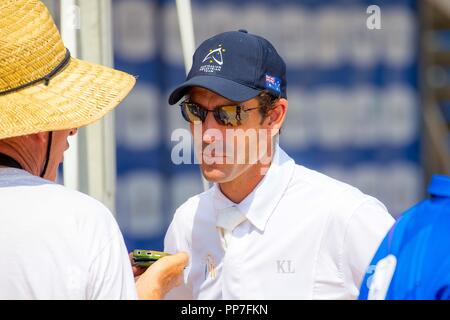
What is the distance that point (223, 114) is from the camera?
2.20m

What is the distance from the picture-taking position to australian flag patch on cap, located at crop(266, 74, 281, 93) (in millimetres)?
2232

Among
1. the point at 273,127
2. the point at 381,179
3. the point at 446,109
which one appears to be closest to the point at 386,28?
the point at 381,179

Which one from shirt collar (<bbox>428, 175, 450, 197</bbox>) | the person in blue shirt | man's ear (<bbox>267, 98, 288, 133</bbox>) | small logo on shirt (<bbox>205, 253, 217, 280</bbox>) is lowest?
small logo on shirt (<bbox>205, 253, 217, 280</bbox>)

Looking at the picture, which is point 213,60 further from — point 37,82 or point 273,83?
point 37,82

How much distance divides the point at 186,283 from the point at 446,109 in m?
4.48

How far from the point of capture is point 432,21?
18.9 feet

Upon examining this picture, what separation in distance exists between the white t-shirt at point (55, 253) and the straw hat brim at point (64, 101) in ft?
0.60

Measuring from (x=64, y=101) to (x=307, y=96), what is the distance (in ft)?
9.95

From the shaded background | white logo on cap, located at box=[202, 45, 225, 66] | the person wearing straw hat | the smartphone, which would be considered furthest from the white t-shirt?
the shaded background

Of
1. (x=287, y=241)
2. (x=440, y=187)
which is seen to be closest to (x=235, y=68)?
(x=287, y=241)

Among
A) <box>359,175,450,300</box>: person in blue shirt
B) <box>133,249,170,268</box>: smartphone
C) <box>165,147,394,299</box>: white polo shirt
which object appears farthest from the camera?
<box>165,147,394,299</box>: white polo shirt

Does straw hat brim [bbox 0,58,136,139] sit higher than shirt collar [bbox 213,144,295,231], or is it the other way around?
straw hat brim [bbox 0,58,136,139]

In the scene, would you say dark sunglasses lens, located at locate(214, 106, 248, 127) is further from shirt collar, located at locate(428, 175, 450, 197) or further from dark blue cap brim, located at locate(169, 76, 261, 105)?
shirt collar, located at locate(428, 175, 450, 197)
